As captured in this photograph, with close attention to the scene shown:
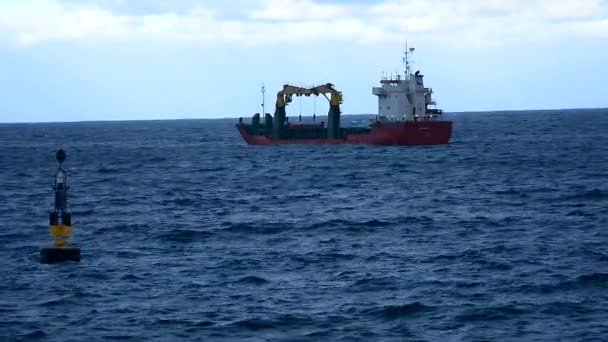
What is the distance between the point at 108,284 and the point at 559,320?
11818mm

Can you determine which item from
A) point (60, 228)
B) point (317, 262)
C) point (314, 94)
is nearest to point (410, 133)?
point (314, 94)

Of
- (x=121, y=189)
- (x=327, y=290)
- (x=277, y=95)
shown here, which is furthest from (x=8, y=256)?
(x=277, y=95)

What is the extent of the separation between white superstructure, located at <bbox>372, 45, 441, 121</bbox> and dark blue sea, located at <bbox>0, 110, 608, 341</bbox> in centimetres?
3228

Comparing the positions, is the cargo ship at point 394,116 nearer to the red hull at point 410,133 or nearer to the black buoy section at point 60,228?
the red hull at point 410,133

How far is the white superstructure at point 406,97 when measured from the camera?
314 feet

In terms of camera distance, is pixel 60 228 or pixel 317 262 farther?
pixel 60 228

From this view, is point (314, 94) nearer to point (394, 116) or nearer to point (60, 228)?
point (394, 116)

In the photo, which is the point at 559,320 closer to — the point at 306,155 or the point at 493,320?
the point at 493,320

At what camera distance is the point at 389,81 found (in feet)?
318

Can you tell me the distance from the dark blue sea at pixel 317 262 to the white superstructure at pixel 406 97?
3228 cm

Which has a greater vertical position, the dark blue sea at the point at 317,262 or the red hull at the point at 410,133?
the red hull at the point at 410,133

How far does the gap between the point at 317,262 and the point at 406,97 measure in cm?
6587

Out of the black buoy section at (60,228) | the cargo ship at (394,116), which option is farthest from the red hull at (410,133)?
the black buoy section at (60,228)

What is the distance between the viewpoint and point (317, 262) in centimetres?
3095
